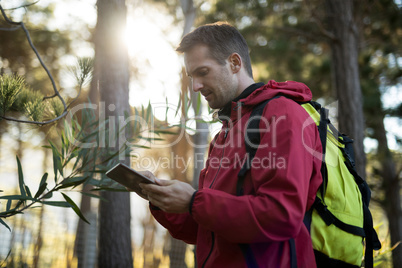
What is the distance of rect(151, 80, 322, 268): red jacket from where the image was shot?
4.25 feet

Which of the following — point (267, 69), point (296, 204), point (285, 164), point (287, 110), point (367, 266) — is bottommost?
point (367, 266)

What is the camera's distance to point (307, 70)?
421 inches

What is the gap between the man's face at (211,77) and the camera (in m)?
1.86

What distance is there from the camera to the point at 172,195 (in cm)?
142

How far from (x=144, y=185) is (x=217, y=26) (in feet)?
3.19

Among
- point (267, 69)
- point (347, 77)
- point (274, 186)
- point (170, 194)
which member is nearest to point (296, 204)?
point (274, 186)

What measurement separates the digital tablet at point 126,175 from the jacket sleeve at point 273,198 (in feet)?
0.84

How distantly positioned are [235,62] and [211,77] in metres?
0.16

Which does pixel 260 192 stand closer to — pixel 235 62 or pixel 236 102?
pixel 236 102

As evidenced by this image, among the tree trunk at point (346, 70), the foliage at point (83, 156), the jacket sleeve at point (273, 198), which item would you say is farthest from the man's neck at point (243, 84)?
the tree trunk at point (346, 70)

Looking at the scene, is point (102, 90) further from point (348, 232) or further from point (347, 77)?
point (347, 77)

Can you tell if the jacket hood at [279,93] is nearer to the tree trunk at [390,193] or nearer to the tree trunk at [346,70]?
the tree trunk at [346,70]

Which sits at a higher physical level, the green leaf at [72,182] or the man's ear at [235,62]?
the man's ear at [235,62]

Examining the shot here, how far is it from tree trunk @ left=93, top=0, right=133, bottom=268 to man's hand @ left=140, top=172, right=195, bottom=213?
4.91ft
